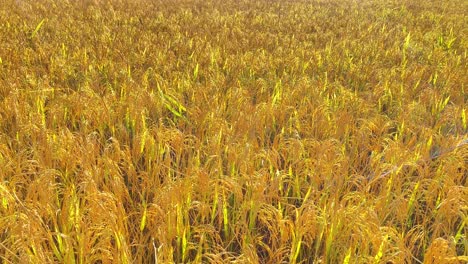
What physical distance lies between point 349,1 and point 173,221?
27.2ft

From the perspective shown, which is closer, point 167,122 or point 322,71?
point 167,122

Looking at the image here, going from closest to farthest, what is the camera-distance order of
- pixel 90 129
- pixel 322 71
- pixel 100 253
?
1. pixel 100 253
2. pixel 90 129
3. pixel 322 71

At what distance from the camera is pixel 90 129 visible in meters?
1.88

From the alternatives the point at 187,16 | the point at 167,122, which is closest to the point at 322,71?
the point at 167,122

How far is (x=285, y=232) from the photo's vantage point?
1.25 metres

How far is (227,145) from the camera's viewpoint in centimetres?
166

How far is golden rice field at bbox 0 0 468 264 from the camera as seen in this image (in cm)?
120

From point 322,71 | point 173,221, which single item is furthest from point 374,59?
point 173,221

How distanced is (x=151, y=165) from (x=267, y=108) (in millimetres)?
732

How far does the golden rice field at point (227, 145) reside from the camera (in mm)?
1199

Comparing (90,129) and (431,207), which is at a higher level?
(90,129)

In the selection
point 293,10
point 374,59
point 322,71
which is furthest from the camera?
point 293,10

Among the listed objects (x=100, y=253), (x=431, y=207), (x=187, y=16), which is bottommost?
(x=431, y=207)

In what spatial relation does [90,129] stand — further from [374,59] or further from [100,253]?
[374,59]
